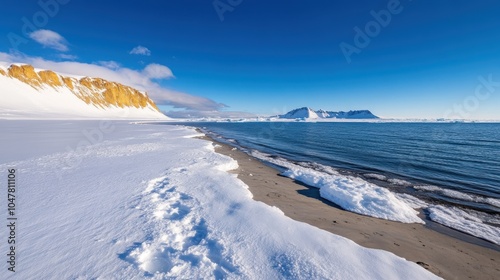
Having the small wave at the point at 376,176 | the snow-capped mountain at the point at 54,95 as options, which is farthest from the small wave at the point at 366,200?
the snow-capped mountain at the point at 54,95

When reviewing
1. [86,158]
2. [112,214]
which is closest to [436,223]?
[112,214]

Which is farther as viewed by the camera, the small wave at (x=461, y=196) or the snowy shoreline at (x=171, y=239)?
the small wave at (x=461, y=196)

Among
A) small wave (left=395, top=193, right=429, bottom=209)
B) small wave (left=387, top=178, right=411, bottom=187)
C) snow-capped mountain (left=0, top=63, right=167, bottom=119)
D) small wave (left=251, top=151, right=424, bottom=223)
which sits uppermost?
snow-capped mountain (left=0, top=63, right=167, bottom=119)

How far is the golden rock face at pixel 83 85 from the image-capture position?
128m

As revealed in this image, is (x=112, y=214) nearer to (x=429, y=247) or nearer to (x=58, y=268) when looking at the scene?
(x=58, y=268)

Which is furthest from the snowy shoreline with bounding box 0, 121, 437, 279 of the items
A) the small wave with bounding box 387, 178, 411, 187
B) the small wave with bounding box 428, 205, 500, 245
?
the small wave with bounding box 387, 178, 411, 187

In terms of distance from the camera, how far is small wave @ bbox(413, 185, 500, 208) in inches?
371

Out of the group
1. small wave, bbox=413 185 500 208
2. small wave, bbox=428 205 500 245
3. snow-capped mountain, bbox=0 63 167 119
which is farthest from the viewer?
snow-capped mountain, bbox=0 63 167 119

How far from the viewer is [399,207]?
303 inches

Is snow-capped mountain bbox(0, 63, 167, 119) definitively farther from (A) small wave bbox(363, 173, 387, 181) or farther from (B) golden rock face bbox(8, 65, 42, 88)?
(A) small wave bbox(363, 173, 387, 181)

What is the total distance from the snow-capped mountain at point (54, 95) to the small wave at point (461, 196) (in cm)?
11531

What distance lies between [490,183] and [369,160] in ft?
22.6

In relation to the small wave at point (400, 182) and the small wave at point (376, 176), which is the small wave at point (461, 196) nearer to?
the small wave at point (400, 182)

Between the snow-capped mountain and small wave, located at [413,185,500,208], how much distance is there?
378 feet
